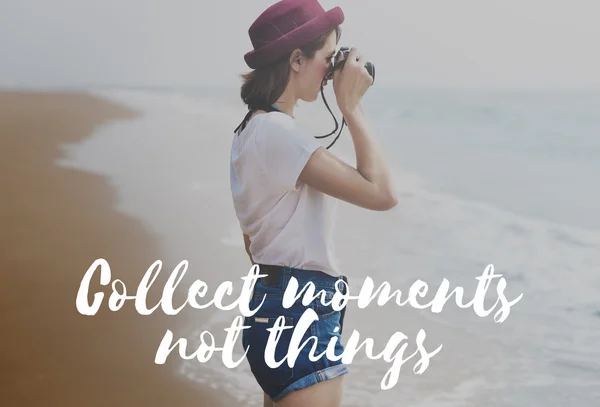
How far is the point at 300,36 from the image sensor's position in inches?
45.0

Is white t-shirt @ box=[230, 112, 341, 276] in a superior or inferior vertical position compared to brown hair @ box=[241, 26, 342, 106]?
inferior

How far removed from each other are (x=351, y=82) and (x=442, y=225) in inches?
154

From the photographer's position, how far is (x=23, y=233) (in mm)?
3693

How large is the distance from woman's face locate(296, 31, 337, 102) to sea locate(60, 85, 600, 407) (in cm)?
140

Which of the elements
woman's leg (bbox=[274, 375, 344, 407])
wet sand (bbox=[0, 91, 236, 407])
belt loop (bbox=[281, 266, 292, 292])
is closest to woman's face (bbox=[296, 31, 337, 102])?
belt loop (bbox=[281, 266, 292, 292])

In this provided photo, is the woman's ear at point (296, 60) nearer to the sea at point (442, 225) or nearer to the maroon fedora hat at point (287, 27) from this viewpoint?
the maroon fedora hat at point (287, 27)

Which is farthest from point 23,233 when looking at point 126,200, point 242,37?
point 242,37

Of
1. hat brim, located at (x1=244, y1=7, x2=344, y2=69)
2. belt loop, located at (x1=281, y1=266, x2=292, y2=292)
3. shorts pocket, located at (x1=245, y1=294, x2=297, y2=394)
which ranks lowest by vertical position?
shorts pocket, located at (x1=245, y1=294, x2=297, y2=394)

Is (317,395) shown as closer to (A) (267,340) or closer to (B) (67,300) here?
(A) (267,340)

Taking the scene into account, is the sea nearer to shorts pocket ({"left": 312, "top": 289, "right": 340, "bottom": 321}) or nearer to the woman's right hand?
shorts pocket ({"left": 312, "top": 289, "right": 340, "bottom": 321})

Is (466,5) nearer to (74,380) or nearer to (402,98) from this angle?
(402,98)

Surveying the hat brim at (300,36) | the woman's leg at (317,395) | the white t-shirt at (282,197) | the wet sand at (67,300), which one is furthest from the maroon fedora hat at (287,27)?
the wet sand at (67,300)

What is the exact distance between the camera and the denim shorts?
110cm

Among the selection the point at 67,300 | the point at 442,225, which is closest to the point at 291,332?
the point at 67,300
